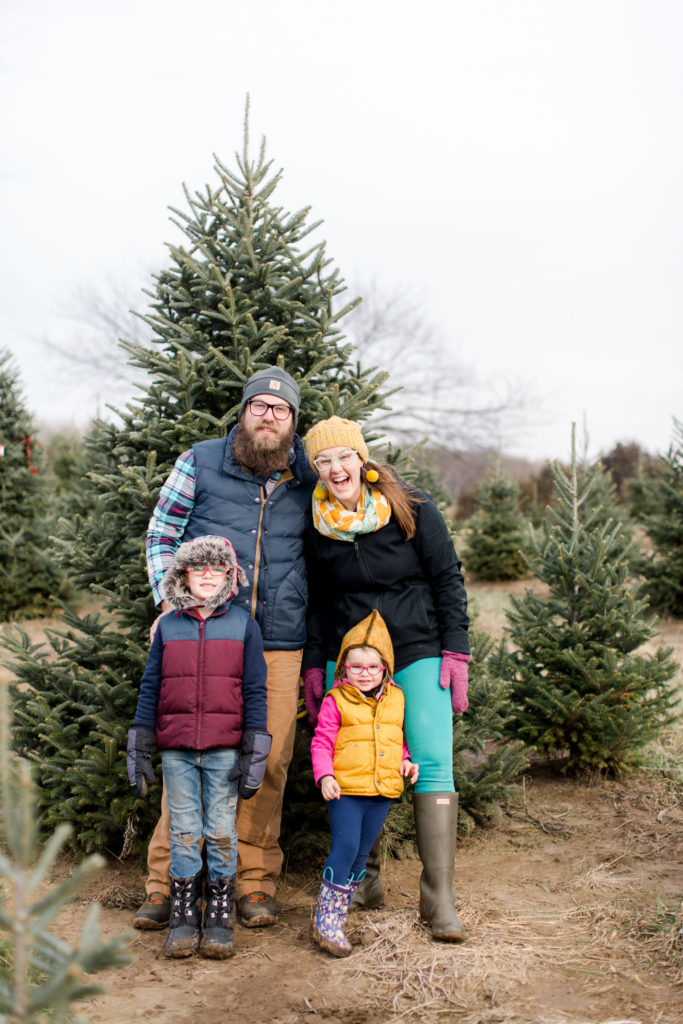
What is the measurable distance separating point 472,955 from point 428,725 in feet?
2.98

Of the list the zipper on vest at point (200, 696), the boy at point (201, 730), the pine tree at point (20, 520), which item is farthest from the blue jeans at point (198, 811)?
the pine tree at point (20, 520)

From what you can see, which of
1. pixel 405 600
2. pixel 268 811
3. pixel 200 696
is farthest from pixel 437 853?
pixel 200 696

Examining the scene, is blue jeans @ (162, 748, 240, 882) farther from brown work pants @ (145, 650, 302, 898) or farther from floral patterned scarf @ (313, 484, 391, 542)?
floral patterned scarf @ (313, 484, 391, 542)

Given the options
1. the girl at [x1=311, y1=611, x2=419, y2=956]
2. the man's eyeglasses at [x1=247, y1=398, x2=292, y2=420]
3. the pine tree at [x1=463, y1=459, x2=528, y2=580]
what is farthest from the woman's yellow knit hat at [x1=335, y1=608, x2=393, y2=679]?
the pine tree at [x1=463, y1=459, x2=528, y2=580]

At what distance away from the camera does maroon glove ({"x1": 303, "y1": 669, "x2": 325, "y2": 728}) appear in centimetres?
380

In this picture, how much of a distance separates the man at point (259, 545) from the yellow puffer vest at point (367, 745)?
39 cm

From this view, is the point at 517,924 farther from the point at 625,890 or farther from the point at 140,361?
the point at 140,361

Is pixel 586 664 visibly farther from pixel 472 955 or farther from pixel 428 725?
pixel 472 955

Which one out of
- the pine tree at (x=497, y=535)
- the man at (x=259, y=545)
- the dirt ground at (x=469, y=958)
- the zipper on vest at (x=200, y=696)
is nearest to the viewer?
the dirt ground at (x=469, y=958)

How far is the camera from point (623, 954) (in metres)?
3.32

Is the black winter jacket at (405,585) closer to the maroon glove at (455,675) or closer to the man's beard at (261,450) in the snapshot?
the maroon glove at (455,675)

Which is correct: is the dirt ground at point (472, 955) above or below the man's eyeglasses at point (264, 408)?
below

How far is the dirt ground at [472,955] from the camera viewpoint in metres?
2.91

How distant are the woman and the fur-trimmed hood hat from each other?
0.47 m
